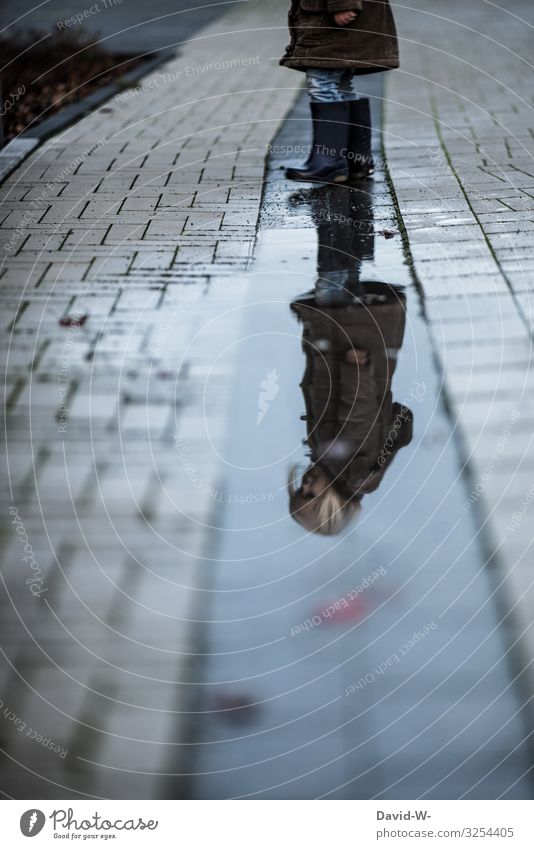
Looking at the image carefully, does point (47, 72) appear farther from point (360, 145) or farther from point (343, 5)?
point (343, 5)

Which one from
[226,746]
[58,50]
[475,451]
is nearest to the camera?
[226,746]

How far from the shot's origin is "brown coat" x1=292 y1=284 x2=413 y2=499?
3338 millimetres

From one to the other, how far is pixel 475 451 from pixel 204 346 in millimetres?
1268

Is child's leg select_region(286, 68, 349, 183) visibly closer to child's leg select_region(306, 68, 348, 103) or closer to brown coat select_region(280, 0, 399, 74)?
child's leg select_region(306, 68, 348, 103)

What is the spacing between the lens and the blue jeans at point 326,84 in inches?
245

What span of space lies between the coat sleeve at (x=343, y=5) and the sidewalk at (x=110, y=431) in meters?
1.02

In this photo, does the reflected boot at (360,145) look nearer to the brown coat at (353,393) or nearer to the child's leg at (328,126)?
Answer: the child's leg at (328,126)

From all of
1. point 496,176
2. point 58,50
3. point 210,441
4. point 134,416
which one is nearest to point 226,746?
point 210,441

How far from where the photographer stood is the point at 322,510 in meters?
3.13

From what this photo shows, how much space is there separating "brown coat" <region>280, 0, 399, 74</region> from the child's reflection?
1699 mm

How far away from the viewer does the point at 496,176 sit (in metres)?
6.30

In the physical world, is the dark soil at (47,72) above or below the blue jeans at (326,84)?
above

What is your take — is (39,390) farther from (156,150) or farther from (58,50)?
(58,50)
